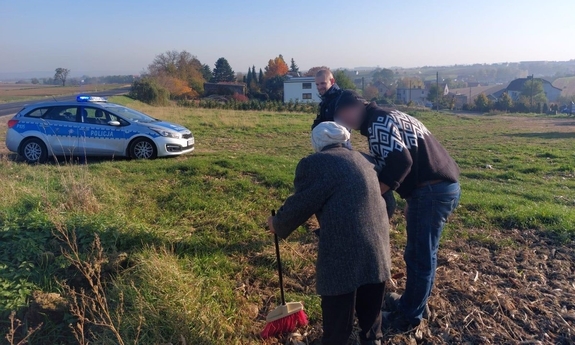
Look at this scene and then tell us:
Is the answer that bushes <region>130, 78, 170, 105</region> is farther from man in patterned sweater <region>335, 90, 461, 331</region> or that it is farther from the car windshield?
man in patterned sweater <region>335, 90, 461, 331</region>

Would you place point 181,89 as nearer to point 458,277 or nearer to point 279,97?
point 279,97

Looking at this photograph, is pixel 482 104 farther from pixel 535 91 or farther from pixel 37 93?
pixel 37 93

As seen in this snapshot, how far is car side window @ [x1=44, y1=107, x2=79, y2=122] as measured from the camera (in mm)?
10773

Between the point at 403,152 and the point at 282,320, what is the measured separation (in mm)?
1601

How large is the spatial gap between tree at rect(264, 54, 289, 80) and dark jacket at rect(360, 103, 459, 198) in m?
82.3

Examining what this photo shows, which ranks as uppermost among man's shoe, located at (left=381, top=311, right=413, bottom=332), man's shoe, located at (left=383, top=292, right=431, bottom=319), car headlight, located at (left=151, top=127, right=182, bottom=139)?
car headlight, located at (left=151, top=127, right=182, bottom=139)

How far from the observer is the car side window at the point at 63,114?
10.8 metres

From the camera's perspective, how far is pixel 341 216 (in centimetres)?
268

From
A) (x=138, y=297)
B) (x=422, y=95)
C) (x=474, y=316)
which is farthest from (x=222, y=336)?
(x=422, y=95)

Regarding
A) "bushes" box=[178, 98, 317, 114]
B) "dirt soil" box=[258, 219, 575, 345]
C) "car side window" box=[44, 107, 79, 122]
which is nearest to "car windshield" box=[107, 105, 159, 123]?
"car side window" box=[44, 107, 79, 122]

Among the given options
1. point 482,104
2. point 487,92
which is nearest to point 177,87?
point 482,104

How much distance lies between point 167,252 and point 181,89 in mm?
60974

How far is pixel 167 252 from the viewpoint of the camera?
4.42 metres

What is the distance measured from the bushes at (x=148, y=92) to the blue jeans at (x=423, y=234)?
136 feet
